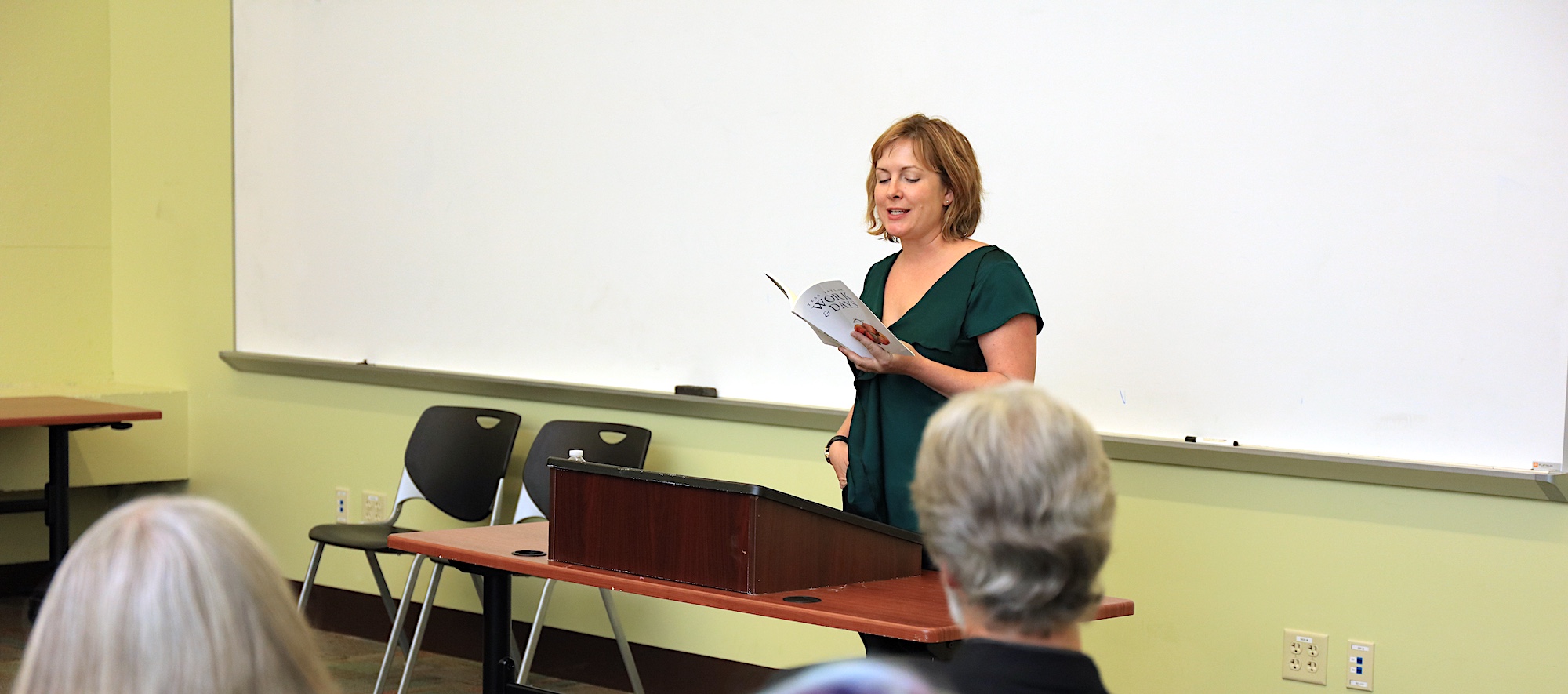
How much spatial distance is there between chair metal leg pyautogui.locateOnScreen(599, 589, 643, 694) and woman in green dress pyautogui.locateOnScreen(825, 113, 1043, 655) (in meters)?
1.58

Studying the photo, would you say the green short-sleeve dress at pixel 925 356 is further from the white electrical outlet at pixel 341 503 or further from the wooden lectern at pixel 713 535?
the white electrical outlet at pixel 341 503

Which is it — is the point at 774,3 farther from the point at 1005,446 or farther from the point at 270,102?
the point at 1005,446

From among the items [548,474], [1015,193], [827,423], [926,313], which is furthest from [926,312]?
[548,474]

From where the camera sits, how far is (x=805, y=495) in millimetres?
3902

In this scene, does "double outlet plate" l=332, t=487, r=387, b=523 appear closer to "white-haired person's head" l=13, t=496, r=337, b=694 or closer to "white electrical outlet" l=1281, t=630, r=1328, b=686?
"white electrical outlet" l=1281, t=630, r=1328, b=686

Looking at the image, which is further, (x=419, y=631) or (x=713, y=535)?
(x=419, y=631)

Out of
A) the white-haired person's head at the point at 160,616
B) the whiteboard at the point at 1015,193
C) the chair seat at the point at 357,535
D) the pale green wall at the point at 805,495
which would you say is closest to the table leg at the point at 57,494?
Result: the pale green wall at the point at 805,495

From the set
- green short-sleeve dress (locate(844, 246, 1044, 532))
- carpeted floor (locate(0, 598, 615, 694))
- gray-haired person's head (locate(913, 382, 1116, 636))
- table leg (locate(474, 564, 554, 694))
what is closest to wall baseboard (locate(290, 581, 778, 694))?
carpeted floor (locate(0, 598, 615, 694))

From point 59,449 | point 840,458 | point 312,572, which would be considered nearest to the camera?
point 840,458

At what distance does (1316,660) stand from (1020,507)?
2.13 metres

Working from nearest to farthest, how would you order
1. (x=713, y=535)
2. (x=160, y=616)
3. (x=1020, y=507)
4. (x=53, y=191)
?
(x=160, y=616)
(x=1020, y=507)
(x=713, y=535)
(x=53, y=191)

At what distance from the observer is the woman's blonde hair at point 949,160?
257 centimetres

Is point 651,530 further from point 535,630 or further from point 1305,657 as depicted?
point 535,630

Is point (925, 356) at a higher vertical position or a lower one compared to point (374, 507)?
higher
